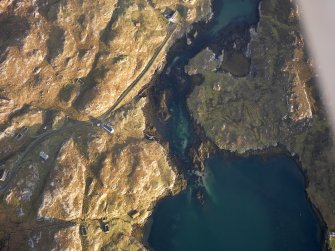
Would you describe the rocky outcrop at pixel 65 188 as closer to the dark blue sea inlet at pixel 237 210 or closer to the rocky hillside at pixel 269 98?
the dark blue sea inlet at pixel 237 210

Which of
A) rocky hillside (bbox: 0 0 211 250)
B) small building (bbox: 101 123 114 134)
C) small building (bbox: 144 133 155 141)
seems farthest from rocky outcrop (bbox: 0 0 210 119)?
small building (bbox: 144 133 155 141)

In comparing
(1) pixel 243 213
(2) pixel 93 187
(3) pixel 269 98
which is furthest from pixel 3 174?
(3) pixel 269 98

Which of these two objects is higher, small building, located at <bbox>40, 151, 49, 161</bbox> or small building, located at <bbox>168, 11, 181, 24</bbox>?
small building, located at <bbox>168, 11, 181, 24</bbox>

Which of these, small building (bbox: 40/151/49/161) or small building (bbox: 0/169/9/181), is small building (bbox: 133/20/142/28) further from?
small building (bbox: 0/169/9/181)

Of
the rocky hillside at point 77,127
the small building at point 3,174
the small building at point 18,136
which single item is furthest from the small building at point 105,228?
the small building at point 18,136

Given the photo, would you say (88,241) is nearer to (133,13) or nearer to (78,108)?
(78,108)

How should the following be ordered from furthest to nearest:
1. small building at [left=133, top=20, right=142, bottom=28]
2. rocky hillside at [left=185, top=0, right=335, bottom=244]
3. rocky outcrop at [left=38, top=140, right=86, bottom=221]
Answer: small building at [left=133, top=20, right=142, bottom=28] < rocky hillside at [left=185, top=0, right=335, bottom=244] < rocky outcrop at [left=38, top=140, right=86, bottom=221]

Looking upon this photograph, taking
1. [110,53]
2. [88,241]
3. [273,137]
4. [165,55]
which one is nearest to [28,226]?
[88,241]

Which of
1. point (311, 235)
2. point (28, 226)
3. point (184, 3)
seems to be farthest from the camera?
point (184, 3)
